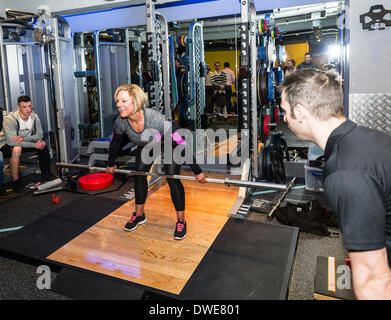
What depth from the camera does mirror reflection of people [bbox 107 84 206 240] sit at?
2.32 metres

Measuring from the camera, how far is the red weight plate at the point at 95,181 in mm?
3918

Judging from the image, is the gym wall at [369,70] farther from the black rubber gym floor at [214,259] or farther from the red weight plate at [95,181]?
the red weight plate at [95,181]

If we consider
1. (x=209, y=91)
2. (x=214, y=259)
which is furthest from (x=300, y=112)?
(x=209, y=91)

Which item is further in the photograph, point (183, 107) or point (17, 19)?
point (183, 107)

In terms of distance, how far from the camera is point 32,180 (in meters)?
4.29

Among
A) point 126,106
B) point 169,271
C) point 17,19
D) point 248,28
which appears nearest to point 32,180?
point 17,19

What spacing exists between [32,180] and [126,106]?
8.82ft

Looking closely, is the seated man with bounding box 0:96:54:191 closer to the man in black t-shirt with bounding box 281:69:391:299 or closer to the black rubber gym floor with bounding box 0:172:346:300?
the black rubber gym floor with bounding box 0:172:346:300

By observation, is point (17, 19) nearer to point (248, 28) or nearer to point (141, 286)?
point (248, 28)

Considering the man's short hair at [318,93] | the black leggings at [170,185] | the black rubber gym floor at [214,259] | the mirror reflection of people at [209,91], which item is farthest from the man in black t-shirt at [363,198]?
the mirror reflection of people at [209,91]

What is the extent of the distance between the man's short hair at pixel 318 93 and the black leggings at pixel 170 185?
59.2 inches

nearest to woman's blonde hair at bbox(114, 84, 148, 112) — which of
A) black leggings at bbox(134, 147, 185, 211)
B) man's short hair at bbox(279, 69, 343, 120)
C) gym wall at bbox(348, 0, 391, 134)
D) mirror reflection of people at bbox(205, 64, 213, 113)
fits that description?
black leggings at bbox(134, 147, 185, 211)

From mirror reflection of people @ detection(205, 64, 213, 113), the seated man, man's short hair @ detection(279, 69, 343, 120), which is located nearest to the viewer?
man's short hair @ detection(279, 69, 343, 120)

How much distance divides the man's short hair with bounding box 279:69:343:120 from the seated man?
373cm
